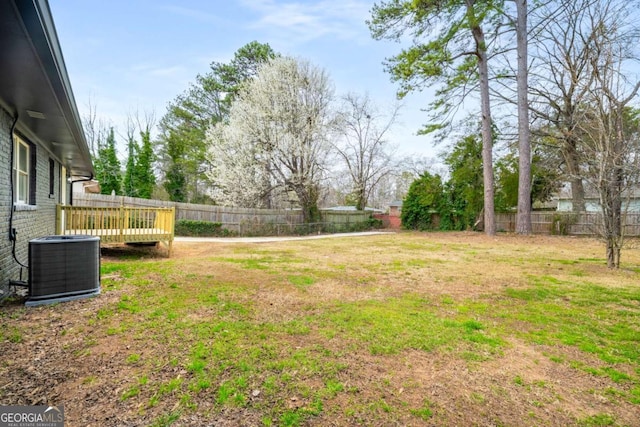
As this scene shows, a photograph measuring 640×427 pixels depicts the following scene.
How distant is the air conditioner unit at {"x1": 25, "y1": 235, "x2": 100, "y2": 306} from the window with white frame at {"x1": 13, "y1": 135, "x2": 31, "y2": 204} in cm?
129

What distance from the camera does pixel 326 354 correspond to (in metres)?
2.62

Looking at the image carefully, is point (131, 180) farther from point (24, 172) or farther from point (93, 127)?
point (24, 172)

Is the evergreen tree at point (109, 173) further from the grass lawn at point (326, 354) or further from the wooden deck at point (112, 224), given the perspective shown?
the grass lawn at point (326, 354)

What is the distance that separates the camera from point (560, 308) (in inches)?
159

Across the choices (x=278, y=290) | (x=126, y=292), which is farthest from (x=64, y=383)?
(x=278, y=290)

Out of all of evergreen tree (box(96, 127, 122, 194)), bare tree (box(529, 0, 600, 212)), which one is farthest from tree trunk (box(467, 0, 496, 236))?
evergreen tree (box(96, 127, 122, 194))

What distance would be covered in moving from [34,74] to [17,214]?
2599 millimetres

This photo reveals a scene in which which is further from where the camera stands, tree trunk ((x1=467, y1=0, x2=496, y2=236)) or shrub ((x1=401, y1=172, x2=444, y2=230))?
shrub ((x1=401, y1=172, x2=444, y2=230))

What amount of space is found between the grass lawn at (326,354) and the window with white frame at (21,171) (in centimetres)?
186

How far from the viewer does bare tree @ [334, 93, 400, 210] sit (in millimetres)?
21516

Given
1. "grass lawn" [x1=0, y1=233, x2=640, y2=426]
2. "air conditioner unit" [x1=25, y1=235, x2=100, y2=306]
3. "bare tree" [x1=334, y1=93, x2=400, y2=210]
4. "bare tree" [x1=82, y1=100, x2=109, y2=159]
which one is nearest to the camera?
"grass lawn" [x1=0, y1=233, x2=640, y2=426]

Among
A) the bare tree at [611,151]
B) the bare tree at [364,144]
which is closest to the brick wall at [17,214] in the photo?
the bare tree at [611,151]

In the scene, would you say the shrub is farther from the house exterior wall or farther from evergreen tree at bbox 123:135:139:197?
the house exterior wall

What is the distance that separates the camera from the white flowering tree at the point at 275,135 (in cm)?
1527
